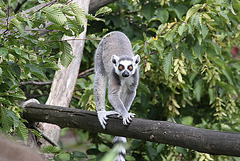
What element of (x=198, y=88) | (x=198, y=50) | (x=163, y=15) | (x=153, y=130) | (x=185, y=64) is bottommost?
(x=153, y=130)

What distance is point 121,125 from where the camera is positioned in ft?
9.09

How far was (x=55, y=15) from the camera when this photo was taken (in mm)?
2414

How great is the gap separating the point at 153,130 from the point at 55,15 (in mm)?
1189

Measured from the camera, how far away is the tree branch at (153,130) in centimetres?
208

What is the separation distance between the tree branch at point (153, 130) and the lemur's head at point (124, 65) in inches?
25.7

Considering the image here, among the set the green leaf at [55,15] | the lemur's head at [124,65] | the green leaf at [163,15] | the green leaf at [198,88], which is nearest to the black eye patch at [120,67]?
the lemur's head at [124,65]

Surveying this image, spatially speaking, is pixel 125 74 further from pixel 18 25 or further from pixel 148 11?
pixel 148 11

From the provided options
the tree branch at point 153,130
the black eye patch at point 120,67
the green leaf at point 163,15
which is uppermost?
the green leaf at point 163,15

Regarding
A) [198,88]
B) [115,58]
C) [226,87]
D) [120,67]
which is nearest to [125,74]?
[120,67]

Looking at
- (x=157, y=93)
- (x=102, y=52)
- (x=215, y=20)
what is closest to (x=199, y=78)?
(x=157, y=93)

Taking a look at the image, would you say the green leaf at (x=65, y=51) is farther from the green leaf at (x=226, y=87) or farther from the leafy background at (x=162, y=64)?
the green leaf at (x=226, y=87)

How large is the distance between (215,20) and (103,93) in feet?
5.24

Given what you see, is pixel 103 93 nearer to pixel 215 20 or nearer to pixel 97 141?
pixel 97 141

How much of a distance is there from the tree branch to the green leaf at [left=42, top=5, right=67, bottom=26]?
1.00 metres
